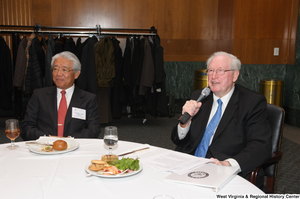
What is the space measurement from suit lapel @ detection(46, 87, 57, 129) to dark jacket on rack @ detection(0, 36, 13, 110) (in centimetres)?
296

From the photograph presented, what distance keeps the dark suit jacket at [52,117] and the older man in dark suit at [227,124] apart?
0.82 metres

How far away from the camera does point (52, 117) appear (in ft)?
7.79

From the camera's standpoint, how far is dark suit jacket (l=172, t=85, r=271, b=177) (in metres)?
1.80

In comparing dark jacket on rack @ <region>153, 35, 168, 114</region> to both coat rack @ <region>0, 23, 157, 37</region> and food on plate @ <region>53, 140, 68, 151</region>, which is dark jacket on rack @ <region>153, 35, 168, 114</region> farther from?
food on plate @ <region>53, 140, 68, 151</region>

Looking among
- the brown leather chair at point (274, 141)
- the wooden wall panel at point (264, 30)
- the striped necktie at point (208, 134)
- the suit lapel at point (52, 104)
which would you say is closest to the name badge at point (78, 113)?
the suit lapel at point (52, 104)

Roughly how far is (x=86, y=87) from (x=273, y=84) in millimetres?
3666

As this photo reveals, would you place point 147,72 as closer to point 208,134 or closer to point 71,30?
point 71,30

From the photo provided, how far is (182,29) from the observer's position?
20.4 ft

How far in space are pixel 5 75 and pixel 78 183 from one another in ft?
14.5

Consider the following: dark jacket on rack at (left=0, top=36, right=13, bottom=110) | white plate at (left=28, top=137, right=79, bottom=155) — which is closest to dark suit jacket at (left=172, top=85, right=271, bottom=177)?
white plate at (left=28, top=137, right=79, bottom=155)

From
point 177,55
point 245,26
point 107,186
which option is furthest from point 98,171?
point 245,26

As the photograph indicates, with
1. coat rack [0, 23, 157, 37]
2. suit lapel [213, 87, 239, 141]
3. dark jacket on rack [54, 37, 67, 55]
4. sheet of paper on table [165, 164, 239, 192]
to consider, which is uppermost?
coat rack [0, 23, 157, 37]

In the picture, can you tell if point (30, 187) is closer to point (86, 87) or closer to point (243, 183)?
point (243, 183)

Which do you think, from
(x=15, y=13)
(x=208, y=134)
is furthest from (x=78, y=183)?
(x=15, y=13)
